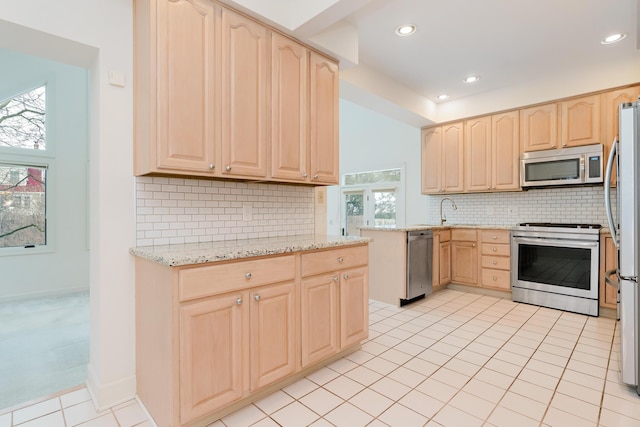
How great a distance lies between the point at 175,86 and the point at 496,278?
4115 millimetres

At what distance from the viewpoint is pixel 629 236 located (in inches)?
77.8

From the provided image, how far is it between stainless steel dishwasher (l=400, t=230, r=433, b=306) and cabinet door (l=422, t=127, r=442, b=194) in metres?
1.05

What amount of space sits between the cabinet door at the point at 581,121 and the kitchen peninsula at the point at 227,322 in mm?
3296

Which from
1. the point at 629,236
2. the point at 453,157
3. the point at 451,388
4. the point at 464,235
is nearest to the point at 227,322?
the point at 451,388

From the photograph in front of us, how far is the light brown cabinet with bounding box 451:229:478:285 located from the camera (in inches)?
167

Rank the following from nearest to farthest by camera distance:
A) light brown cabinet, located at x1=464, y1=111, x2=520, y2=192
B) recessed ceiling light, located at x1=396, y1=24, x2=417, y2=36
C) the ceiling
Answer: the ceiling
recessed ceiling light, located at x1=396, y1=24, x2=417, y2=36
light brown cabinet, located at x1=464, y1=111, x2=520, y2=192

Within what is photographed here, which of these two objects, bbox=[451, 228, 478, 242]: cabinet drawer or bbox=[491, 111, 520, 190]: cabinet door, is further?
bbox=[451, 228, 478, 242]: cabinet drawer

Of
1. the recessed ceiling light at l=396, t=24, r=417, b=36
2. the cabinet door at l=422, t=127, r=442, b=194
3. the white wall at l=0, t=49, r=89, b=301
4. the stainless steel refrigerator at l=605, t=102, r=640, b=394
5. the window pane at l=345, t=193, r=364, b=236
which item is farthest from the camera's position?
the window pane at l=345, t=193, r=364, b=236

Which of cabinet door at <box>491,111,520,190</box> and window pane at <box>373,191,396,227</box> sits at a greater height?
cabinet door at <box>491,111,520,190</box>

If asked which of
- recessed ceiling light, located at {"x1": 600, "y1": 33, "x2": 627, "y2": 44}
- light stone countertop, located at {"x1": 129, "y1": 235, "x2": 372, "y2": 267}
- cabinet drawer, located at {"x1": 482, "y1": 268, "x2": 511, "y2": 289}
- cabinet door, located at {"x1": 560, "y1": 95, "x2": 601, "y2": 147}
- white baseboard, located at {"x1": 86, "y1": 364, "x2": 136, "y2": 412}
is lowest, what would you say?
white baseboard, located at {"x1": 86, "y1": 364, "x2": 136, "y2": 412}

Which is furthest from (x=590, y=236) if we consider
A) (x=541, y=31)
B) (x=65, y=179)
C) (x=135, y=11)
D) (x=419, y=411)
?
(x=65, y=179)

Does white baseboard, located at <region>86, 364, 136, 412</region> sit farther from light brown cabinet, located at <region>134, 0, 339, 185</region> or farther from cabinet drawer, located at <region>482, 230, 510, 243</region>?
cabinet drawer, located at <region>482, 230, 510, 243</region>

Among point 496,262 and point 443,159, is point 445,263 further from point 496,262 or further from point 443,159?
point 443,159

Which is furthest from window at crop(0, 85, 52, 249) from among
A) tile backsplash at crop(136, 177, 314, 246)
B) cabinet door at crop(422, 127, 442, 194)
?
cabinet door at crop(422, 127, 442, 194)
